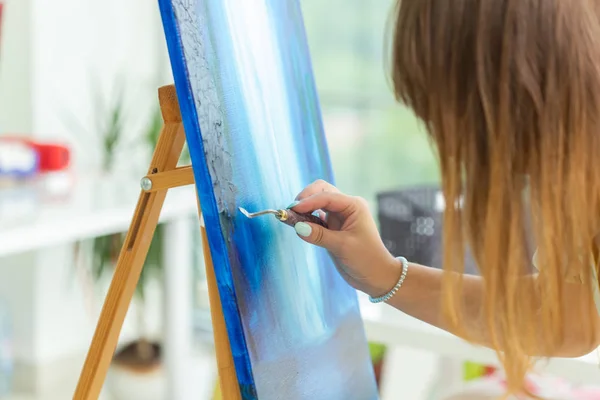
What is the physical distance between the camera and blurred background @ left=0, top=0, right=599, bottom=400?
1.74 m

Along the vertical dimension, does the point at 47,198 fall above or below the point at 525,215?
below

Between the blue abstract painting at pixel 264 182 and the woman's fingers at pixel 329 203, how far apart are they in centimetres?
6

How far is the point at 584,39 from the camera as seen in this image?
814 millimetres

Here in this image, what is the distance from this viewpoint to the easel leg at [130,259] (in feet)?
3.01

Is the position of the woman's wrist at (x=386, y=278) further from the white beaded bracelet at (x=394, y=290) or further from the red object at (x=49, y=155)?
the red object at (x=49, y=155)

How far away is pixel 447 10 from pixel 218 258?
353 millimetres

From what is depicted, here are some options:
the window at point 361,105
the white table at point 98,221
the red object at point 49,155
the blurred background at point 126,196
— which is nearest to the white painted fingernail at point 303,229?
the blurred background at point 126,196

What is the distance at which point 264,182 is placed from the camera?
95cm

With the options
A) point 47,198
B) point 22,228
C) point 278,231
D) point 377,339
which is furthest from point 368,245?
point 47,198

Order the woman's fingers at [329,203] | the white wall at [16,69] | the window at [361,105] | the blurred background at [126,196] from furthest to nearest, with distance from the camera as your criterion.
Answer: the window at [361,105]
the white wall at [16,69]
the blurred background at [126,196]
the woman's fingers at [329,203]

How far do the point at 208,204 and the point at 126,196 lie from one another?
1.16m

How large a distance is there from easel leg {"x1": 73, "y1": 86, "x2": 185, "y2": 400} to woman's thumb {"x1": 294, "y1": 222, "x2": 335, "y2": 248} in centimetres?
18

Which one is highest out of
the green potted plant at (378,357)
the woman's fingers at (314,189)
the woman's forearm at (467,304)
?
the woman's fingers at (314,189)

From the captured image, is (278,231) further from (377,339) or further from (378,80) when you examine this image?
(378,80)
